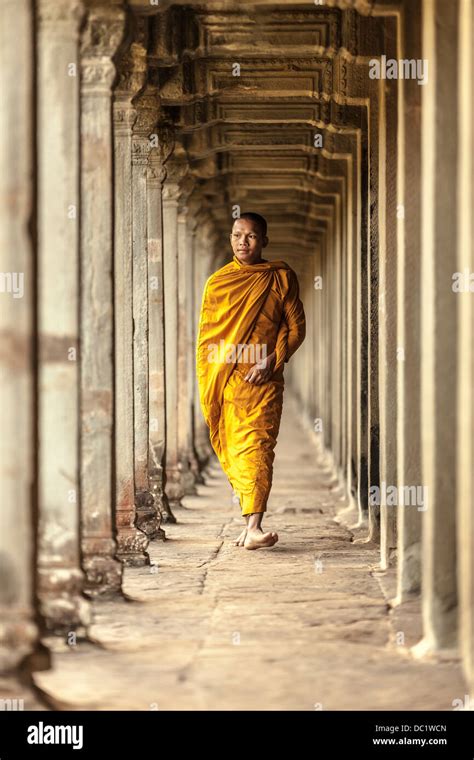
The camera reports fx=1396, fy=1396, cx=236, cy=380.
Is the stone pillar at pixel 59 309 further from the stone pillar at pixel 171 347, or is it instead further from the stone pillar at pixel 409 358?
the stone pillar at pixel 171 347

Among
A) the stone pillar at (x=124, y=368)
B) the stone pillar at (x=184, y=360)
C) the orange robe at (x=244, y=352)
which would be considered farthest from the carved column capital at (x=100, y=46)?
the stone pillar at (x=184, y=360)

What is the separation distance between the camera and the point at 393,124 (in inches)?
357

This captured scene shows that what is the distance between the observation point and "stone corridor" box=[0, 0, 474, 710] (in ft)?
17.4

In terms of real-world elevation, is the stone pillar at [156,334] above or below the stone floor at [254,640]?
above

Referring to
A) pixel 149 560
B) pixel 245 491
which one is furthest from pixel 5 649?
pixel 245 491

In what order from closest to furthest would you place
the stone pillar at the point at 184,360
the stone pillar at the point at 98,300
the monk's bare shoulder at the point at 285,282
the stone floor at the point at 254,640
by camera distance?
the stone floor at the point at 254,640, the stone pillar at the point at 98,300, the monk's bare shoulder at the point at 285,282, the stone pillar at the point at 184,360

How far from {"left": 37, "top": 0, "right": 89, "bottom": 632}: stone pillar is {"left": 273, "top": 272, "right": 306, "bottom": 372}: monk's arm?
359 centimetres

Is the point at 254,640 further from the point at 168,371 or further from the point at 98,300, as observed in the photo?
the point at 168,371

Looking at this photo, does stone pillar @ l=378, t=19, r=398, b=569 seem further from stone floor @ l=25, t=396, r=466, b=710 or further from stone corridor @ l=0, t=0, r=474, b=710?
stone floor @ l=25, t=396, r=466, b=710

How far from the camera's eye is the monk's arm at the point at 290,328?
10055 millimetres

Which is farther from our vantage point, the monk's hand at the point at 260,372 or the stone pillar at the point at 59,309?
the monk's hand at the point at 260,372

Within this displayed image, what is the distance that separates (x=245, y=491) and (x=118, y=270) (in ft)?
6.00

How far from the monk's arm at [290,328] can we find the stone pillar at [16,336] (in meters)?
4.87
